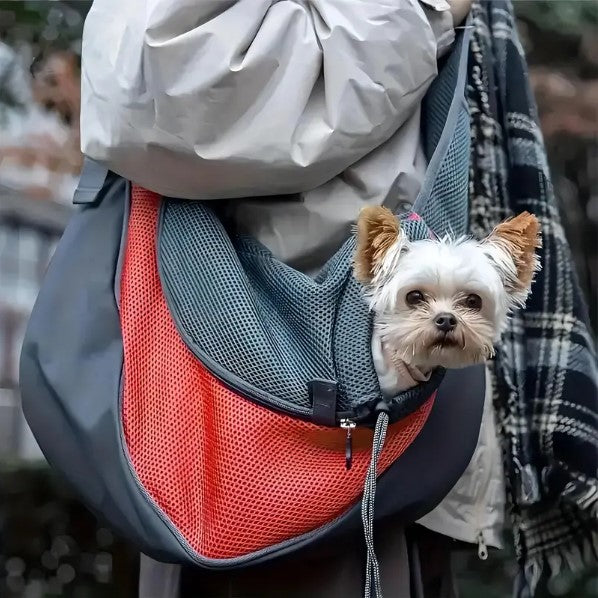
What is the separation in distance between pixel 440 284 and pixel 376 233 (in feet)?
0.24

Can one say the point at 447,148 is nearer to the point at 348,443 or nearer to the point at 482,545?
the point at 348,443

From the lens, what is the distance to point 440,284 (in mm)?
834

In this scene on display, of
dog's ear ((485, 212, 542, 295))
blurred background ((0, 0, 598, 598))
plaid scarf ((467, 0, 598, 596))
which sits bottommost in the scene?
blurred background ((0, 0, 598, 598))

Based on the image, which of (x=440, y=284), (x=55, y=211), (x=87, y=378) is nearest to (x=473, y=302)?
(x=440, y=284)

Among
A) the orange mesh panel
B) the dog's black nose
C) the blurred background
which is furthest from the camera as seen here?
the blurred background

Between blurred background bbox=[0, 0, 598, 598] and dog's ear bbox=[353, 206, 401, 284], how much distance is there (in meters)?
1.25

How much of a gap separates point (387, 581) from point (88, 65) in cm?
62

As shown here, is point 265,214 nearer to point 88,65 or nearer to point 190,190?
point 190,190

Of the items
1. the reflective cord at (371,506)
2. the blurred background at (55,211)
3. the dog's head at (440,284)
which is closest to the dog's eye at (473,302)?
A: the dog's head at (440,284)

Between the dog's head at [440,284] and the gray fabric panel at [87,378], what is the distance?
0.30 m

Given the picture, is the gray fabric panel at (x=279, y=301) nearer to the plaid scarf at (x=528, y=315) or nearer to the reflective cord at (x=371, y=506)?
the reflective cord at (x=371, y=506)

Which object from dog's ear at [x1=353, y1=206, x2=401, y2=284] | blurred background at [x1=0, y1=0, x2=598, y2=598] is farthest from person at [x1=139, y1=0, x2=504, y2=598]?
blurred background at [x1=0, y1=0, x2=598, y2=598]

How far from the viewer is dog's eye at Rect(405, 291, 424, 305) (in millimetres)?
845

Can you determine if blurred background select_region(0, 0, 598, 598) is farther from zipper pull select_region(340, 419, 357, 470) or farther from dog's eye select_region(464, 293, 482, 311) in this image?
dog's eye select_region(464, 293, 482, 311)
